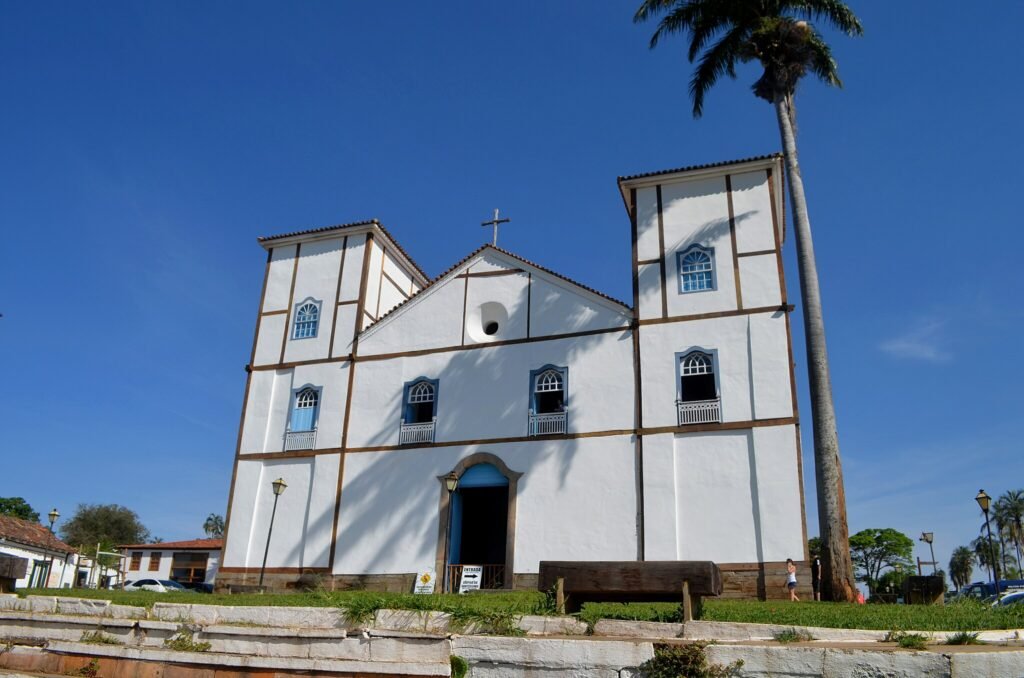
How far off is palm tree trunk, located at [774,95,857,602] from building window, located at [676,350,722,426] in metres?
2.43

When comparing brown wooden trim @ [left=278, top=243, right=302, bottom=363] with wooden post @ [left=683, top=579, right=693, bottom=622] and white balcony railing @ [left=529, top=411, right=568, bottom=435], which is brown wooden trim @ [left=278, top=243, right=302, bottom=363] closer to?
white balcony railing @ [left=529, top=411, right=568, bottom=435]

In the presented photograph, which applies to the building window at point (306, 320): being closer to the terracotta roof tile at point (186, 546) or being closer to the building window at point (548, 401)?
the building window at point (548, 401)

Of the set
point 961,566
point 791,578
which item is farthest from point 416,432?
point 961,566

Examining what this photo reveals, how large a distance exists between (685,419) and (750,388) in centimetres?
172

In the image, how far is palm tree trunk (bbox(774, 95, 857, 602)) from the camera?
1689cm

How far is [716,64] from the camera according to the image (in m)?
22.5

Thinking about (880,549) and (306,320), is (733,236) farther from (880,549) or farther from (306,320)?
(880,549)

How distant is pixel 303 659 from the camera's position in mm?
8883

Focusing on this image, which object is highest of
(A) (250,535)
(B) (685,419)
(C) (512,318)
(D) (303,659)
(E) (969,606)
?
(C) (512,318)

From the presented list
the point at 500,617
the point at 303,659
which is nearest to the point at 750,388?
the point at 500,617

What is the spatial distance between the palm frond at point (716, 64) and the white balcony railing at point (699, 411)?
27.7ft

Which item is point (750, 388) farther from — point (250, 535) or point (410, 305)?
point (250, 535)

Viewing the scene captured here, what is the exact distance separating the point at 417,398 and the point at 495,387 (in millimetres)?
2510

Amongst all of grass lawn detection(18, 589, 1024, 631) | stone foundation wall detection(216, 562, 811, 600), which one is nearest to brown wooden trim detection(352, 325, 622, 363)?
stone foundation wall detection(216, 562, 811, 600)
